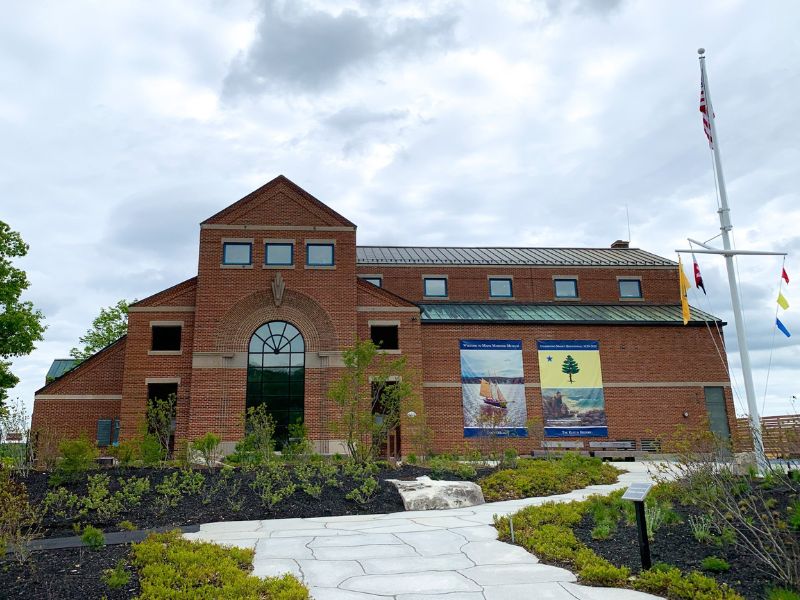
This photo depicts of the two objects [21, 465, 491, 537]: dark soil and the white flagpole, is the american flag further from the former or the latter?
[21, 465, 491, 537]: dark soil

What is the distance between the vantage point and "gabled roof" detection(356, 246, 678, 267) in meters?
33.6

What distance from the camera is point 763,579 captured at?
6105 millimetres

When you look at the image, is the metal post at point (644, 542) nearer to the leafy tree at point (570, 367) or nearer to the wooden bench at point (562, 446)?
the wooden bench at point (562, 446)

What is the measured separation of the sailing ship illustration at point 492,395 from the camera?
27.0 meters

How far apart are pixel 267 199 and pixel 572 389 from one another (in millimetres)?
15762

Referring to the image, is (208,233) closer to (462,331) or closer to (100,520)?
(462,331)

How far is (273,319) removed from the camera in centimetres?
2542

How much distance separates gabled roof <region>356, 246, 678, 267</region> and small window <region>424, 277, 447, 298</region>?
954 mm

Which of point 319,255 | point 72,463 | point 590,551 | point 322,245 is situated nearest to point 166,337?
point 319,255

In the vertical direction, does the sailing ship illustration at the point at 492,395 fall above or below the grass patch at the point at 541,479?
above

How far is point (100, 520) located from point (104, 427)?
56.9 ft

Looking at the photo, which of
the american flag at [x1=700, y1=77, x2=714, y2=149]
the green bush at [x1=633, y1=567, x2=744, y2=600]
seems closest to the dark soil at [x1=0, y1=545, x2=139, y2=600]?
the green bush at [x1=633, y1=567, x2=744, y2=600]

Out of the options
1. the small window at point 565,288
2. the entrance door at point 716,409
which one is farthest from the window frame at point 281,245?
the entrance door at point 716,409

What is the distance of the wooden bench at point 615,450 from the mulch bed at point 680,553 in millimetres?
18069
